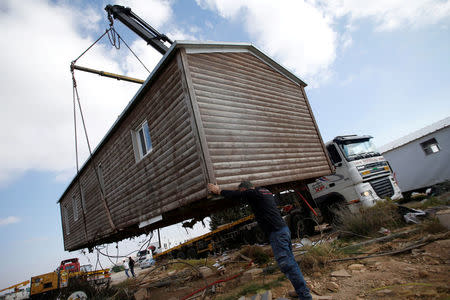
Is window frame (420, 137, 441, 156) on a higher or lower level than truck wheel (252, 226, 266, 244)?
higher

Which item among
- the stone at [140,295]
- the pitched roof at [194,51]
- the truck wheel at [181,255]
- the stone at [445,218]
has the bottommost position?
the truck wheel at [181,255]

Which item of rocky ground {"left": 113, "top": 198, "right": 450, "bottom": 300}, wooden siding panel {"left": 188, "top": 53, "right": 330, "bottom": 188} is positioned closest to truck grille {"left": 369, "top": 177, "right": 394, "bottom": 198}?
wooden siding panel {"left": 188, "top": 53, "right": 330, "bottom": 188}

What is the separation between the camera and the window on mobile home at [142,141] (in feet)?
25.5

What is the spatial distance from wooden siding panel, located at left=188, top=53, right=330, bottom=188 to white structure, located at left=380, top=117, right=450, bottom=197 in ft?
42.8

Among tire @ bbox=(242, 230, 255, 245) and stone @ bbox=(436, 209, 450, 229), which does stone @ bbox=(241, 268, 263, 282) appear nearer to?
stone @ bbox=(436, 209, 450, 229)

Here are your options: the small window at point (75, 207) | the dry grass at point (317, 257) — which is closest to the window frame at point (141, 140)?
the dry grass at point (317, 257)

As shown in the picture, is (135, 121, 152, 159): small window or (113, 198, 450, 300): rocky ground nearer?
(113, 198, 450, 300): rocky ground

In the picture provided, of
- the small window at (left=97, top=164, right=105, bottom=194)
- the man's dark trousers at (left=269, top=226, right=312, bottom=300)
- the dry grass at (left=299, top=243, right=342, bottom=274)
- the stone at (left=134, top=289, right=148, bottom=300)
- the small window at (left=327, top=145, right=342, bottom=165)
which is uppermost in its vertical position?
the small window at (left=97, top=164, right=105, bottom=194)

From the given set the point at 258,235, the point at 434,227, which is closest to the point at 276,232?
the point at 434,227

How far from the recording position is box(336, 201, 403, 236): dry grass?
6.76 metres

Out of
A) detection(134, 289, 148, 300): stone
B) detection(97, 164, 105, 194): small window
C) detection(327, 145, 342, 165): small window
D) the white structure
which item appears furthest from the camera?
the white structure

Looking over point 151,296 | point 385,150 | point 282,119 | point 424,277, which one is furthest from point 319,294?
point 385,150

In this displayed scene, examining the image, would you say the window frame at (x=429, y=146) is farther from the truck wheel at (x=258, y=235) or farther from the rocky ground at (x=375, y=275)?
the rocky ground at (x=375, y=275)

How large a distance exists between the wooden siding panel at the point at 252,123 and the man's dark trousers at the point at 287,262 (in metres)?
2.03
